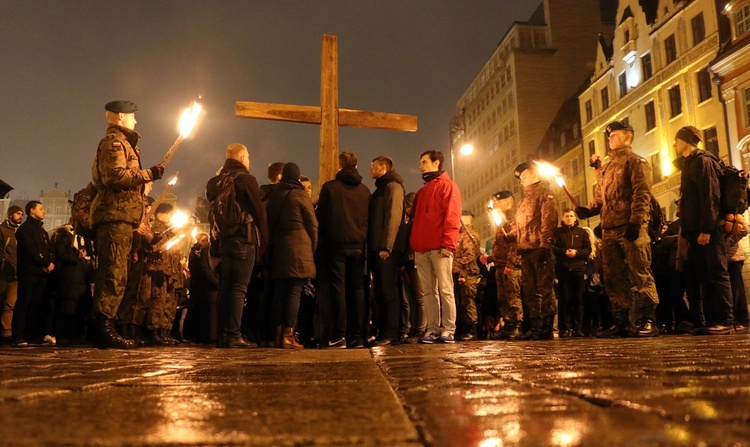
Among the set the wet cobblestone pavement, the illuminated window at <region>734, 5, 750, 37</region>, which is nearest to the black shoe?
the wet cobblestone pavement

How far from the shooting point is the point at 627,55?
111ft

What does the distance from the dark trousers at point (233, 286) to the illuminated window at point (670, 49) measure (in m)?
29.1

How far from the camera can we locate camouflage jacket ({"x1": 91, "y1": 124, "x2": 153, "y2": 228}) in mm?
5488

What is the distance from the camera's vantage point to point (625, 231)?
245 inches

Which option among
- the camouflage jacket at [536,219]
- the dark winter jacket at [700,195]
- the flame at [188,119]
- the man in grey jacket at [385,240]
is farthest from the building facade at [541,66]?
the flame at [188,119]

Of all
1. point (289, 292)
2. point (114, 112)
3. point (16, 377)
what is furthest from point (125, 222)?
point (16, 377)

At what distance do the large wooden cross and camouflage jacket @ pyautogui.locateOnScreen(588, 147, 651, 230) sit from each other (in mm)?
2784

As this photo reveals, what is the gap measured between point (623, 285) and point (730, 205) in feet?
4.48

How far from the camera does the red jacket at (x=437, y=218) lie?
252 inches

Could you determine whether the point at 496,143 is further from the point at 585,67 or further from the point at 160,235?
the point at 160,235

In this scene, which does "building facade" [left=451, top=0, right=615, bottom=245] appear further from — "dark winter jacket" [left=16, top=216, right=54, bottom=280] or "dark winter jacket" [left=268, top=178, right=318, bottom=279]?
"dark winter jacket" [left=268, top=178, right=318, bottom=279]

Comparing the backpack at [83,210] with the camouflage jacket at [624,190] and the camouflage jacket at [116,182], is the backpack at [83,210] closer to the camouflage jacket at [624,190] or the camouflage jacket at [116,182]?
the camouflage jacket at [116,182]

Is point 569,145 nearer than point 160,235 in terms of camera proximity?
No

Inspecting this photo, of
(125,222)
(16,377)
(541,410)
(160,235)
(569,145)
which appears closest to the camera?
(541,410)
